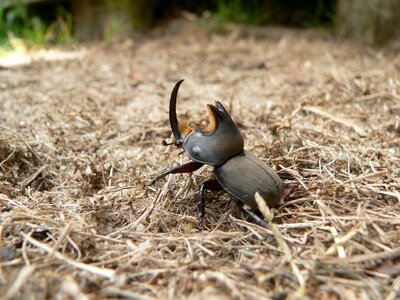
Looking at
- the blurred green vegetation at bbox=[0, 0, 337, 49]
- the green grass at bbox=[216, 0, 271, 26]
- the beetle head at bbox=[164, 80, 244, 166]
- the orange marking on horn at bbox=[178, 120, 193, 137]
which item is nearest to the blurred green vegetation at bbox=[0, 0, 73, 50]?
the blurred green vegetation at bbox=[0, 0, 337, 49]

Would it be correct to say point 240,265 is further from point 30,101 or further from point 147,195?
point 30,101

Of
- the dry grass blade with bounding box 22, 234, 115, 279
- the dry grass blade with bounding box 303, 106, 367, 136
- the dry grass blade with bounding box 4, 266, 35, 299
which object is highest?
the dry grass blade with bounding box 4, 266, 35, 299

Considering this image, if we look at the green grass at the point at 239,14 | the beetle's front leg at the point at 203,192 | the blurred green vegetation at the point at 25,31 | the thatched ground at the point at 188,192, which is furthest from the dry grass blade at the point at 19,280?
the green grass at the point at 239,14

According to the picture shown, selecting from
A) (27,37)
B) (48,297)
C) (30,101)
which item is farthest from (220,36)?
(48,297)

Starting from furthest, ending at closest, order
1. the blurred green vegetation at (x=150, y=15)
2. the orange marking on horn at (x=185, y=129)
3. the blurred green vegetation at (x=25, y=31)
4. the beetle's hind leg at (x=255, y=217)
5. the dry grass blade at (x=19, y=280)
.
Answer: the blurred green vegetation at (x=150, y=15) < the blurred green vegetation at (x=25, y=31) < the orange marking on horn at (x=185, y=129) < the beetle's hind leg at (x=255, y=217) < the dry grass blade at (x=19, y=280)

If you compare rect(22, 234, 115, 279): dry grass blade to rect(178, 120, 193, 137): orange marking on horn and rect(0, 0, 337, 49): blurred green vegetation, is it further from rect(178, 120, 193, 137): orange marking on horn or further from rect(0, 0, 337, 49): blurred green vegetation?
rect(0, 0, 337, 49): blurred green vegetation

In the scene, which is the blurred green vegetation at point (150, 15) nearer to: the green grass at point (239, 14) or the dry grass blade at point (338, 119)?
the green grass at point (239, 14)

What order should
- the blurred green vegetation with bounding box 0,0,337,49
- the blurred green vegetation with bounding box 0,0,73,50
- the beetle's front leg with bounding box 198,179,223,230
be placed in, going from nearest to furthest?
1. the beetle's front leg with bounding box 198,179,223,230
2. the blurred green vegetation with bounding box 0,0,73,50
3. the blurred green vegetation with bounding box 0,0,337,49
